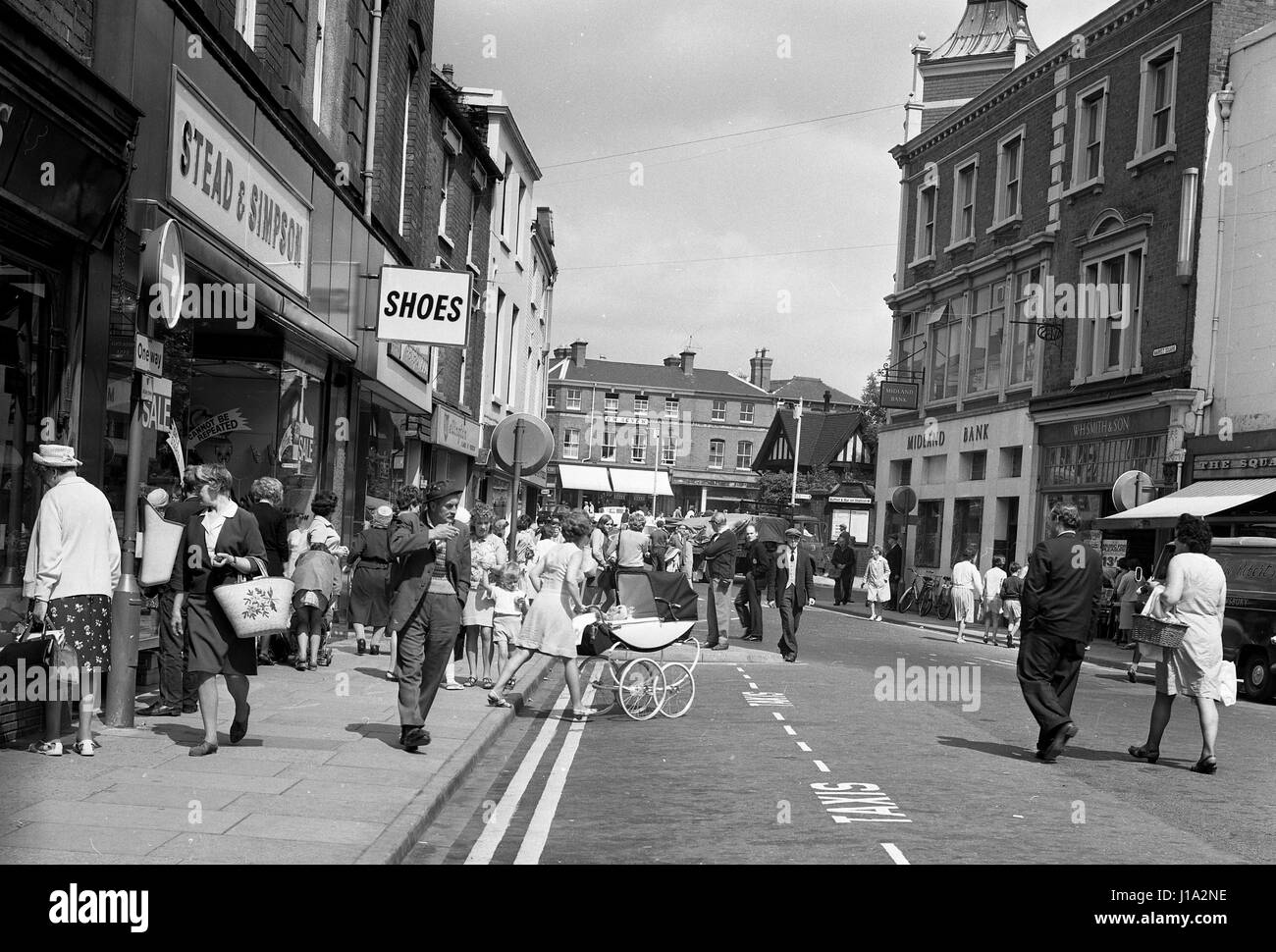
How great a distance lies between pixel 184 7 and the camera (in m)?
10.5

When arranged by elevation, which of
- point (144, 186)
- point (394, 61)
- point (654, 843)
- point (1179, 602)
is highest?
point (394, 61)

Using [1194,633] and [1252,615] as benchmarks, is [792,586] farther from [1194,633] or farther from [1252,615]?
[1194,633]

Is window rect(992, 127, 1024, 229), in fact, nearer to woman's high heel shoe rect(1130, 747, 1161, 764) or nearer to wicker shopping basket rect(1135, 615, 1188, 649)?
wicker shopping basket rect(1135, 615, 1188, 649)

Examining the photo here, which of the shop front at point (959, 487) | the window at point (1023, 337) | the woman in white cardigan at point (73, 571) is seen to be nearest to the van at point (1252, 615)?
the woman in white cardigan at point (73, 571)

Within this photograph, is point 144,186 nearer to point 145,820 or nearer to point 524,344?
point 145,820

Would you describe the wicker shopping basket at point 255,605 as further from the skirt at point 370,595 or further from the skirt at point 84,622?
the skirt at point 370,595

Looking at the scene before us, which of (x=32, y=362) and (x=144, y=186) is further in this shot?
(x=144, y=186)

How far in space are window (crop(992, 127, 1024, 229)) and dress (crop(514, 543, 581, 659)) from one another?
2426cm

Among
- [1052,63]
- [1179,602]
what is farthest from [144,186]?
[1052,63]

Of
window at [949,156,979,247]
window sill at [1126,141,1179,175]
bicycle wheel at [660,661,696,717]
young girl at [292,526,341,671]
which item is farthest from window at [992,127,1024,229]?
young girl at [292,526,341,671]

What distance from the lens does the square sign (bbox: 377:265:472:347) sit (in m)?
15.9

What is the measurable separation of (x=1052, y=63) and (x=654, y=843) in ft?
92.2

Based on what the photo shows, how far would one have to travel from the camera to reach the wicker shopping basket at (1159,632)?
32.7ft

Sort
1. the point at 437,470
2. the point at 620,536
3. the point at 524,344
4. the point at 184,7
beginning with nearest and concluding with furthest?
1. the point at 184,7
2. the point at 620,536
3. the point at 437,470
4. the point at 524,344
